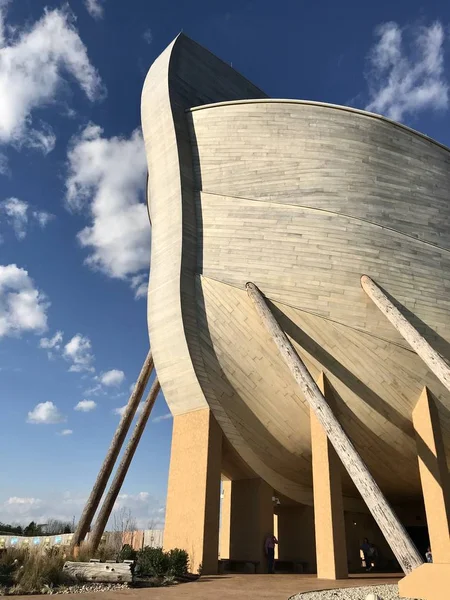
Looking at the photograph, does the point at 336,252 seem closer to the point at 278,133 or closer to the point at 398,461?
the point at 278,133

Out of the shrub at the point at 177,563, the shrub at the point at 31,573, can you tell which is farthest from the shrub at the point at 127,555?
the shrub at the point at 31,573

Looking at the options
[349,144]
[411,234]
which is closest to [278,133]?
[349,144]

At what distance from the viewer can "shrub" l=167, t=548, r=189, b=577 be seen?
10.1 meters

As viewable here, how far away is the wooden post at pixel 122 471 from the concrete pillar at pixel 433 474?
9.13m

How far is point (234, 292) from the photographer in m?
14.3

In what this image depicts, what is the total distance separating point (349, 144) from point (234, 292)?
5.72 meters

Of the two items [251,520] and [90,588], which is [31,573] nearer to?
[90,588]

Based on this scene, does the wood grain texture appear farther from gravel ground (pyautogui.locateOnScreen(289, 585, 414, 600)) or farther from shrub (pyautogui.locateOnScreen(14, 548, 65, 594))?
gravel ground (pyautogui.locateOnScreen(289, 585, 414, 600))

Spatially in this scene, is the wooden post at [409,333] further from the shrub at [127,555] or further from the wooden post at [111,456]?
the wooden post at [111,456]

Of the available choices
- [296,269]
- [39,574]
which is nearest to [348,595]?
[39,574]

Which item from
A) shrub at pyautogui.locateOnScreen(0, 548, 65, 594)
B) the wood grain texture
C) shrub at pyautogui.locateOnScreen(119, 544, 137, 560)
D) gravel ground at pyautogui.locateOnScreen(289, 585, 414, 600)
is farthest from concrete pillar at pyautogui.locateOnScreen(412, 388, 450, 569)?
shrub at pyautogui.locateOnScreen(0, 548, 65, 594)

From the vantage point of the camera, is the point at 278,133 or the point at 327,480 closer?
the point at 327,480

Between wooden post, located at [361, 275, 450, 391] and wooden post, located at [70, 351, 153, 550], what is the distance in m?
8.58

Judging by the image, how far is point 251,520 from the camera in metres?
14.7
